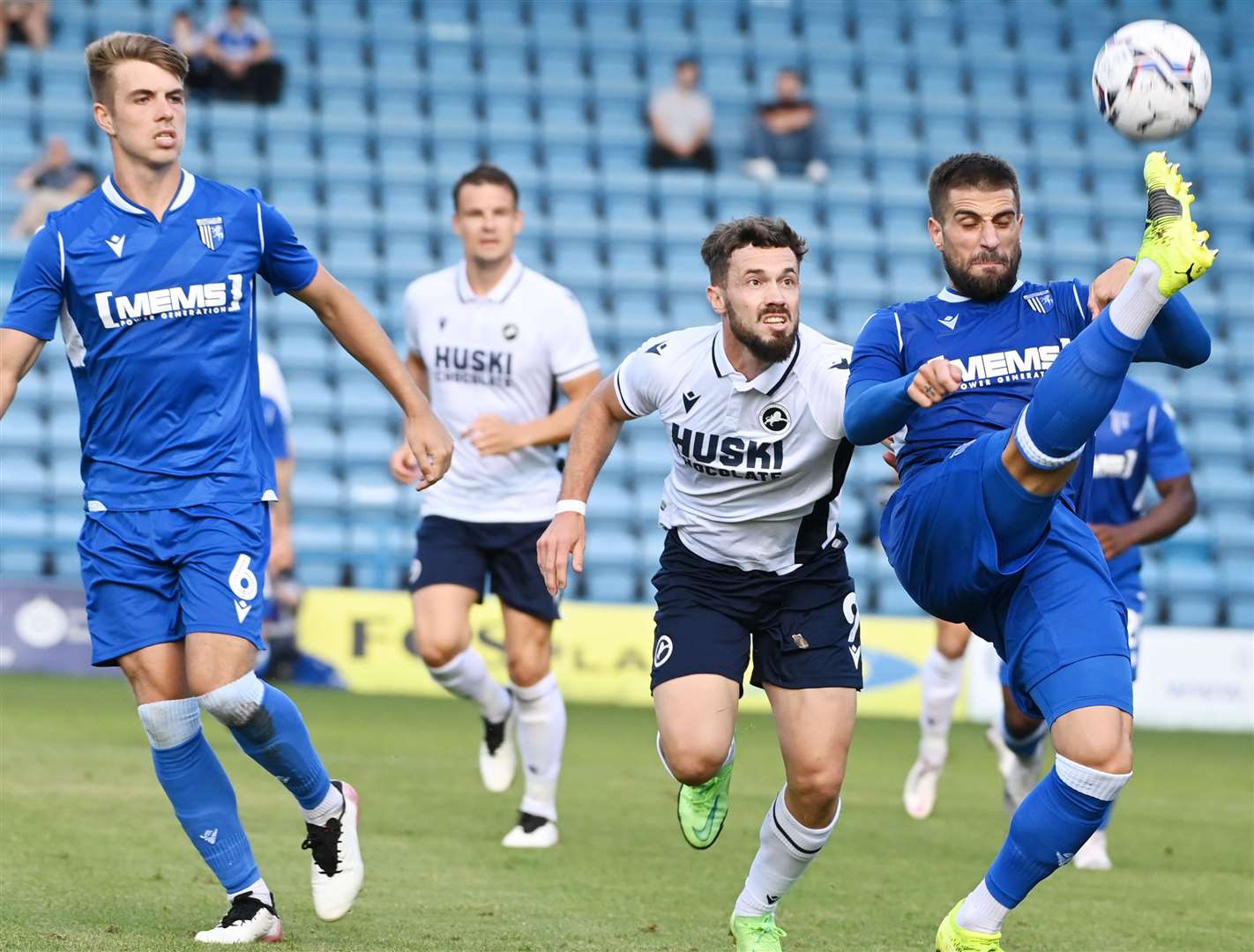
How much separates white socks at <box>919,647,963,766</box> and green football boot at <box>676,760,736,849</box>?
3.54 m

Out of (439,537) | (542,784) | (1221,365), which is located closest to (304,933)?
(542,784)

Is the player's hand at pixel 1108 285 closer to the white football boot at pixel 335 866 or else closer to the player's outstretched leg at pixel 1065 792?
the player's outstretched leg at pixel 1065 792

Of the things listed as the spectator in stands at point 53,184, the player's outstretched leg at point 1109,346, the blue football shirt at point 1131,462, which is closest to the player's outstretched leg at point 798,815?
the player's outstretched leg at point 1109,346

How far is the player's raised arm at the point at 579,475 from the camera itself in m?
5.73

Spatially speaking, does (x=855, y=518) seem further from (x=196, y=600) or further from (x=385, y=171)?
(x=196, y=600)

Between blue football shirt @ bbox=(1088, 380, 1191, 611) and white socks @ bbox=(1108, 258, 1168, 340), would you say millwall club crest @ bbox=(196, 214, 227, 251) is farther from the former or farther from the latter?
blue football shirt @ bbox=(1088, 380, 1191, 611)

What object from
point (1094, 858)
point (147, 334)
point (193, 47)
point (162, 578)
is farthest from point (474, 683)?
point (193, 47)

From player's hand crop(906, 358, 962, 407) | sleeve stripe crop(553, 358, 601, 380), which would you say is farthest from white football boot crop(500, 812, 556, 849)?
player's hand crop(906, 358, 962, 407)

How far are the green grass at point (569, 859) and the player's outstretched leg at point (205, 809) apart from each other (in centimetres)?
16

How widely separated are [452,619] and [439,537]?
426mm

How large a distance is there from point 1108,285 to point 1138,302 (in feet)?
1.63

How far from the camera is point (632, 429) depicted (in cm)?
1712

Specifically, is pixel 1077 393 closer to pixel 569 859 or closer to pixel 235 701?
pixel 235 701

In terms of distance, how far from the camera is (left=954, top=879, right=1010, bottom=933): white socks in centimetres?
507
